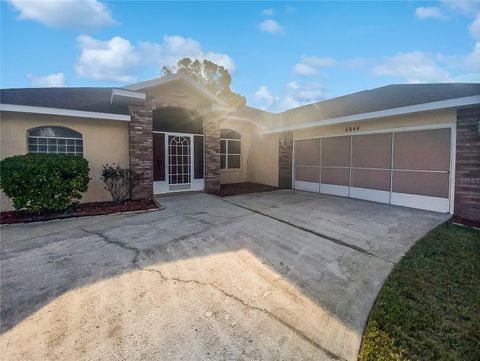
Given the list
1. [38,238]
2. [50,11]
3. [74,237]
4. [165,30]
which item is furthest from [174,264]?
[165,30]

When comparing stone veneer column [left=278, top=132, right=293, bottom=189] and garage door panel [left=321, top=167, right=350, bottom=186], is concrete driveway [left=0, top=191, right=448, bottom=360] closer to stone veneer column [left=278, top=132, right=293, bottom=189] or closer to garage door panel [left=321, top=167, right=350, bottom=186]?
garage door panel [left=321, top=167, right=350, bottom=186]

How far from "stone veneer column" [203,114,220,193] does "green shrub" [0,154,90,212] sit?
4881 millimetres

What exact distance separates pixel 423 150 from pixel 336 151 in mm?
3137

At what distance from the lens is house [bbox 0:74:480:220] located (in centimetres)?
697

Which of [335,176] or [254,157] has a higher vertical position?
[254,157]

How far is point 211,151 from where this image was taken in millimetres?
10836

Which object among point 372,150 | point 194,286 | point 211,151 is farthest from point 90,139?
point 372,150

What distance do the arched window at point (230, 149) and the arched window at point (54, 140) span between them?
22.8ft

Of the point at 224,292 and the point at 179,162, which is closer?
the point at 224,292

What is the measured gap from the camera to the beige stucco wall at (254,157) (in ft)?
42.8

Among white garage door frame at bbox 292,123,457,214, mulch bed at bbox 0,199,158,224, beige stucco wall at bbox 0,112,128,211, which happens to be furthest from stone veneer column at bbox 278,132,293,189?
beige stucco wall at bbox 0,112,128,211

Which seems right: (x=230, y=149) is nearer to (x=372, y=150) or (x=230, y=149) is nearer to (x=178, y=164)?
(x=178, y=164)

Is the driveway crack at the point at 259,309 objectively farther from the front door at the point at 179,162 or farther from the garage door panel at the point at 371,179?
the garage door panel at the point at 371,179

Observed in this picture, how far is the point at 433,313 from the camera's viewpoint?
2875mm
